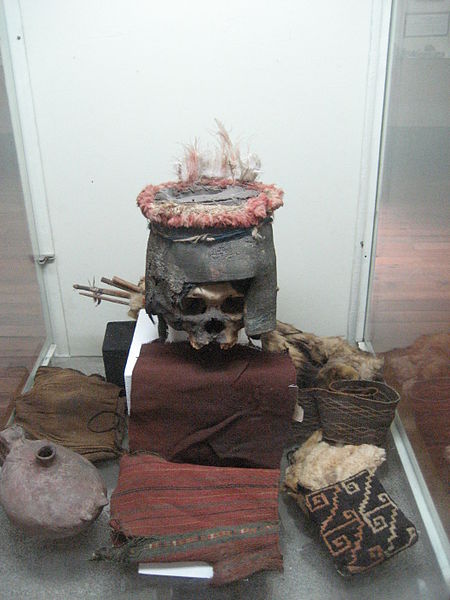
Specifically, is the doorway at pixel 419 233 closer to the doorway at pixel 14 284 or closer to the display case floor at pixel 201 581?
the display case floor at pixel 201 581

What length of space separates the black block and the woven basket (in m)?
0.91

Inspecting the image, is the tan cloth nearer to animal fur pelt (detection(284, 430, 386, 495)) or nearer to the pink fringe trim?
animal fur pelt (detection(284, 430, 386, 495))

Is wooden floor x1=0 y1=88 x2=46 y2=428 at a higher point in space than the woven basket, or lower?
higher

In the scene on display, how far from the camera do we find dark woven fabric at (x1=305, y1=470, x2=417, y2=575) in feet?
6.12

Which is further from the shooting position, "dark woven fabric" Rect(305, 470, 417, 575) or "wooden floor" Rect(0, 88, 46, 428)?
"wooden floor" Rect(0, 88, 46, 428)

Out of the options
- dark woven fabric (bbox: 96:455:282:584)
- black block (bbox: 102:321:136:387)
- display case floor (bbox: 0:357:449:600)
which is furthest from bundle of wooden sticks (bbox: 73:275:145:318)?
display case floor (bbox: 0:357:449:600)

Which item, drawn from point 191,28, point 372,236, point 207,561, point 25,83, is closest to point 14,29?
point 25,83

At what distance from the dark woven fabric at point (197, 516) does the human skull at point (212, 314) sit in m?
0.45

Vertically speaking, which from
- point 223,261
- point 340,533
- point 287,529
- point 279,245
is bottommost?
point 287,529

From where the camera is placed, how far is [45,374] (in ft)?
9.08

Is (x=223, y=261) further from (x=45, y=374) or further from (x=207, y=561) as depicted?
(x=45, y=374)

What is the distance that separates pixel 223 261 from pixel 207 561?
3.02ft

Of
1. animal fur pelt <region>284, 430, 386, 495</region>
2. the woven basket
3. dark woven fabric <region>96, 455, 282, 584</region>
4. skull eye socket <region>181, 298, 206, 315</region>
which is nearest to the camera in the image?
dark woven fabric <region>96, 455, 282, 584</region>

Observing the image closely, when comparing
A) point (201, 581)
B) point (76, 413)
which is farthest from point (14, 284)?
point (201, 581)
